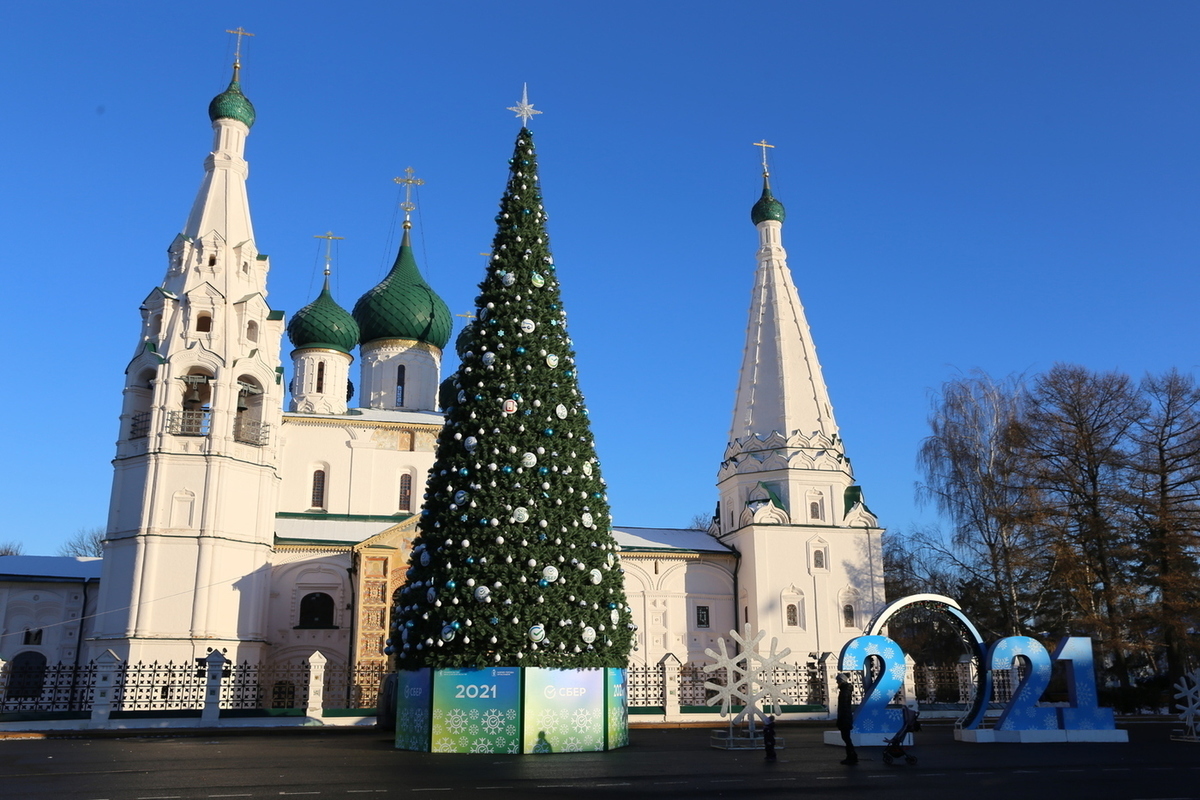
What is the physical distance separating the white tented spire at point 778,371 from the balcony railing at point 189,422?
684 inches

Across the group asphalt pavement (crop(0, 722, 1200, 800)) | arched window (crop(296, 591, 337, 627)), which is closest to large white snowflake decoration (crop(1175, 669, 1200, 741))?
asphalt pavement (crop(0, 722, 1200, 800))

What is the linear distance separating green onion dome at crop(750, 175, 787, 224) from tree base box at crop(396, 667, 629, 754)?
1005 inches

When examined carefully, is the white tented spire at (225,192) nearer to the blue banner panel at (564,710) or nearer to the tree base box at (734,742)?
the blue banner panel at (564,710)

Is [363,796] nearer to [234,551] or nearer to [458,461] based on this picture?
[458,461]

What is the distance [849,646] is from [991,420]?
17.9 meters

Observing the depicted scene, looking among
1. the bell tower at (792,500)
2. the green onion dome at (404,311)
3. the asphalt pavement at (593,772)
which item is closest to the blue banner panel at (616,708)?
the asphalt pavement at (593,772)

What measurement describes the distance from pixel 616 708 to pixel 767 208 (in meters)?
25.3

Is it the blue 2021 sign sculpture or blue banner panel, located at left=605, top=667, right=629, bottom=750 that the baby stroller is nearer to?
the blue 2021 sign sculpture

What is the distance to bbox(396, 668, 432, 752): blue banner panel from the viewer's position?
1304 centimetres

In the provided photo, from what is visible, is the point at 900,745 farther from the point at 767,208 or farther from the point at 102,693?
the point at 767,208

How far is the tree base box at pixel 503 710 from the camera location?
1280 cm

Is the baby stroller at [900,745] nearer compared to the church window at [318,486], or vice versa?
the baby stroller at [900,745]

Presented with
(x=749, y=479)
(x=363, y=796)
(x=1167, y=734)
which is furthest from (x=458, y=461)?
(x=749, y=479)

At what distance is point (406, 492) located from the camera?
32.0 metres
